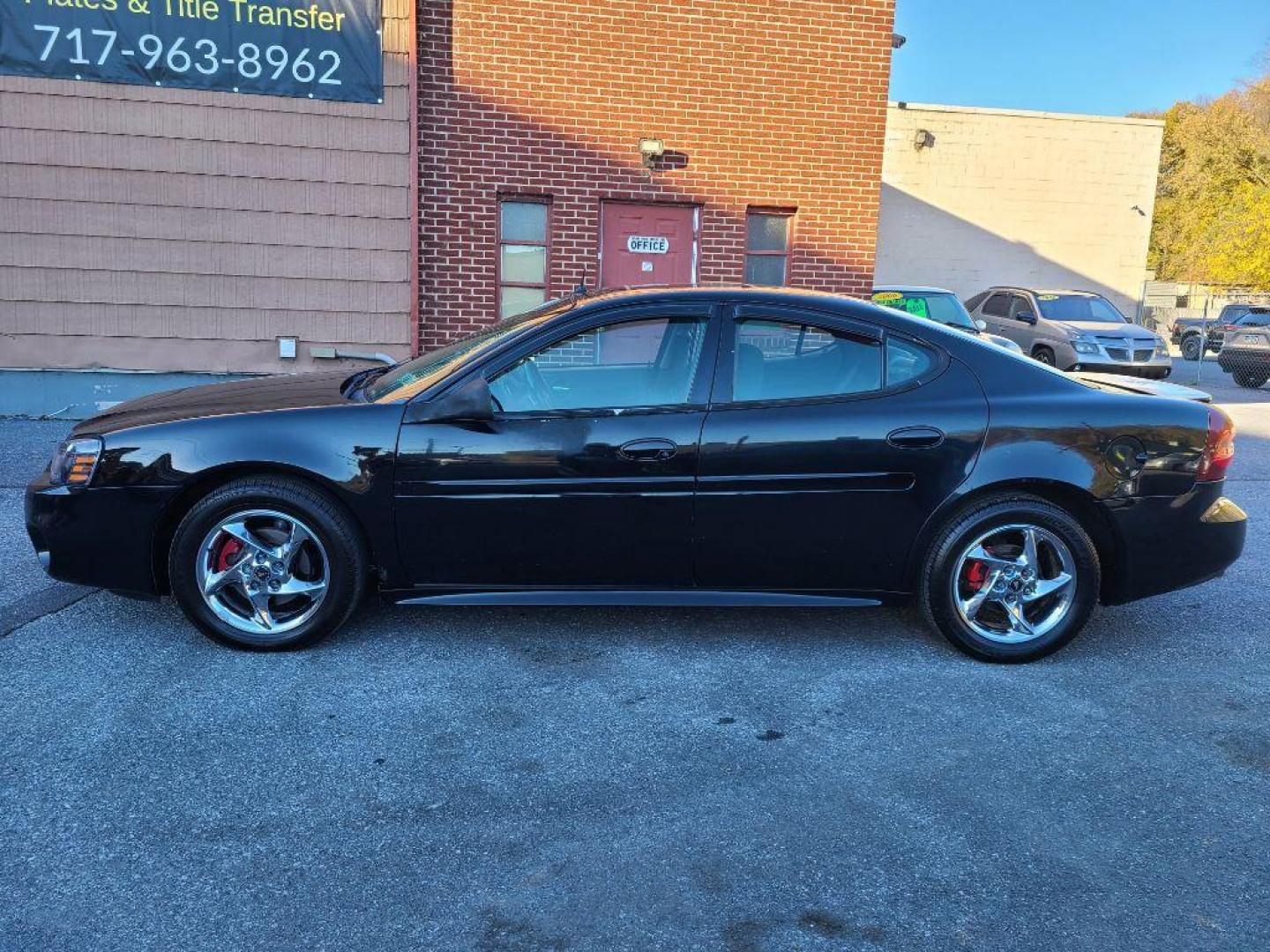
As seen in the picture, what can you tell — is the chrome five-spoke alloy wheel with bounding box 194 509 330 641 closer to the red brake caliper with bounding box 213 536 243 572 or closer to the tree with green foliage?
the red brake caliper with bounding box 213 536 243 572

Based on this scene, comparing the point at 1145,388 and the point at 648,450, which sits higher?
the point at 1145,388

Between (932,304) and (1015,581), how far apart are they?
10.9m

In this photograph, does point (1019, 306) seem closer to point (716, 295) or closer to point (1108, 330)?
point (1108, 330)

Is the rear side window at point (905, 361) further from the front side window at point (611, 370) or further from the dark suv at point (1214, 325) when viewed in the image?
the dark suv at point (1214, 325)

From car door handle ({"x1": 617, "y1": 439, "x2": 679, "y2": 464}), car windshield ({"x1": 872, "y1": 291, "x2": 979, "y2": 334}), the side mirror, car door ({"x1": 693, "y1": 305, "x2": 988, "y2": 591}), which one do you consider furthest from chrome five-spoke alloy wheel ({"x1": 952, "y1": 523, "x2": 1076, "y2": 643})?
car windshield ({"x1": 872, "y1": 291, "x2": 979, "y2": 334})

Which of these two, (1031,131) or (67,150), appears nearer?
(67,150)

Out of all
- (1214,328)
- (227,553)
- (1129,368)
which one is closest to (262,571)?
(227,553)

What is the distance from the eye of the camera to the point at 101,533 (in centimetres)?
402

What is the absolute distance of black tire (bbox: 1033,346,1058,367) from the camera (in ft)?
55.7

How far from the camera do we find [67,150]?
9250 millimetres

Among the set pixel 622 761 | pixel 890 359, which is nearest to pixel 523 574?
pixel 622 761

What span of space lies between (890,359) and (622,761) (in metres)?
2.03

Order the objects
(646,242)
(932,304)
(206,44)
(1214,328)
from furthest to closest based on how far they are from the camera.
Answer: (1214,328), (932,304), (646,242), (206,44)

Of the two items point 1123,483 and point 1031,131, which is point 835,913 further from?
point 1031,131
